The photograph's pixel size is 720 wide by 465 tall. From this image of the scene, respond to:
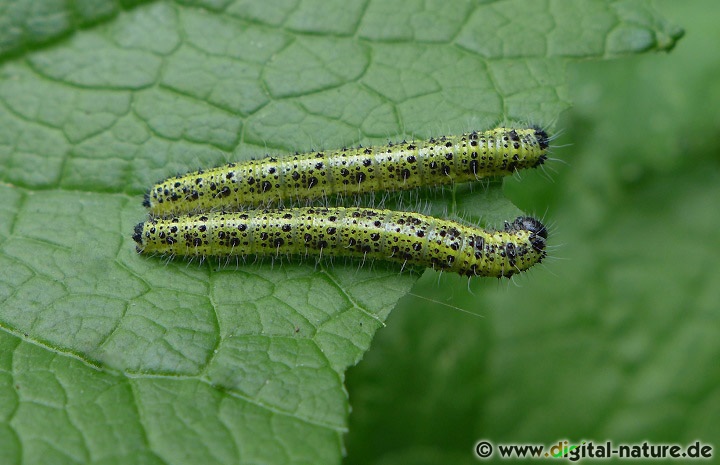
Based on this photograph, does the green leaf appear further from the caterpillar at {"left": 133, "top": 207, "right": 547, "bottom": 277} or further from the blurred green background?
the blurred green background

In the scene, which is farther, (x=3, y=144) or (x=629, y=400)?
(x=629, y=400)

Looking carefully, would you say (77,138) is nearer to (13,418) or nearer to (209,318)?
(209,318)

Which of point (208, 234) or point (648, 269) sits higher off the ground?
point (208, 234)

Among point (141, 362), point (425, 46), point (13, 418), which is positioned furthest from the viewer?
point (425, 46)

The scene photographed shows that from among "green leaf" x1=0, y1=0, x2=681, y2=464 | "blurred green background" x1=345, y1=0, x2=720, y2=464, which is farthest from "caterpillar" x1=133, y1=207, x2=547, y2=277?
"blurred green background" x1=345, y1=0, x2=720, y2=464

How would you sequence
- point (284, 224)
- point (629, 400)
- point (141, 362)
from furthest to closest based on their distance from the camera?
point (629, 400) < point (284, 224) < point (141, 362)

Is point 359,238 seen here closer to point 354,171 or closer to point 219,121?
point 354,171

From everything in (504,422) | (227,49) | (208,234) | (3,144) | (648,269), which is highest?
(227,49)

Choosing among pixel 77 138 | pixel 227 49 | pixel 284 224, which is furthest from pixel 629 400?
pixel 77 138
